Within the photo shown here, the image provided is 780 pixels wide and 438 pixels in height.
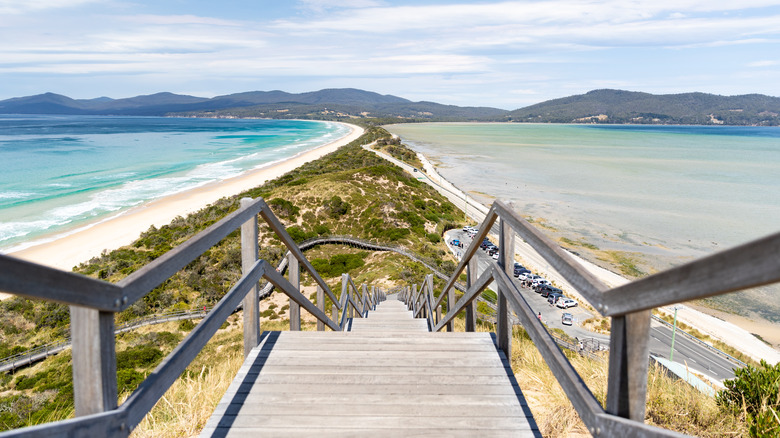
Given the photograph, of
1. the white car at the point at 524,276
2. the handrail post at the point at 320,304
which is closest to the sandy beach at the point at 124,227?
the handrail post at the point at 320,304

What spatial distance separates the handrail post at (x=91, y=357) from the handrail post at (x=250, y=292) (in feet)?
5.14

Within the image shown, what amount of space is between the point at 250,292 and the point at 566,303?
24.6 metres

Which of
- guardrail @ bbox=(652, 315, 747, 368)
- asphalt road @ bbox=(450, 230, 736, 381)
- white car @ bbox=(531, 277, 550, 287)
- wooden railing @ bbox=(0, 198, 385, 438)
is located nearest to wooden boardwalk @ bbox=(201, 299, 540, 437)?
wooden railing @ bbox=(0, 198, 385, 438)

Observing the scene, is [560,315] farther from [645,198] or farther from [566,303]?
[645,198]

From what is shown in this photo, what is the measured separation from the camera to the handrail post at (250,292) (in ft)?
10.1

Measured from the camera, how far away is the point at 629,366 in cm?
143

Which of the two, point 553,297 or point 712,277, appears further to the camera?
point 553,297

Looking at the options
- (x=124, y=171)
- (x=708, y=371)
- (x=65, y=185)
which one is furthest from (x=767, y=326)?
(x=124, y=171)

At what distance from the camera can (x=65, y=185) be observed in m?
48.7

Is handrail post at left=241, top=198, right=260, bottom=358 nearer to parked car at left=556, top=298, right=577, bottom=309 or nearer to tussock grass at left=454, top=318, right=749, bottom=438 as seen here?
tussock grass at left=454, top=318, right=749, bottom=438

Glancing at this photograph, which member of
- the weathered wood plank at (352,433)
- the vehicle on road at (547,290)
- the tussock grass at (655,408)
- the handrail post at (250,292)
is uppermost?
the handrail post at (250,292)

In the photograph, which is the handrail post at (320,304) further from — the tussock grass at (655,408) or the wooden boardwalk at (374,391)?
the tussock grass at (655,408)

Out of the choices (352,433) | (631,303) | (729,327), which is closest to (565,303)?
(729,327)

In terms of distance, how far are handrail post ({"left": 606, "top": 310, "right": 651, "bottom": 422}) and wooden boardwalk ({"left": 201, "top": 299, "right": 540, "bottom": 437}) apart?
93 cm
